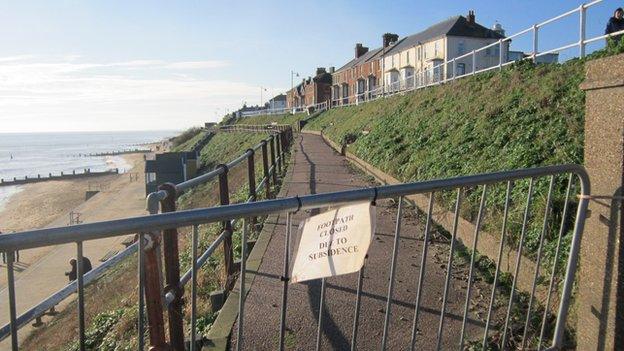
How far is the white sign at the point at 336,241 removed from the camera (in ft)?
8.21

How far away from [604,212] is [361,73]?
64.7m

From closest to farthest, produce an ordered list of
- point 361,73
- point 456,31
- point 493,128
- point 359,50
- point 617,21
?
point 493,128, point 617,21, point 456,31, point 361,73, point 359,50

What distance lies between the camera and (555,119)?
23.8 feet

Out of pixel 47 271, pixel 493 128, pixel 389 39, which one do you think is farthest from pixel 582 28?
pixel 389 39

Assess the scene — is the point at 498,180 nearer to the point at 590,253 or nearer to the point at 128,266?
the point at 590,253

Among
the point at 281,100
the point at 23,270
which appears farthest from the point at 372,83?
the point at 281,100

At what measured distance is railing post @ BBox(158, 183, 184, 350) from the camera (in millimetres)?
3343

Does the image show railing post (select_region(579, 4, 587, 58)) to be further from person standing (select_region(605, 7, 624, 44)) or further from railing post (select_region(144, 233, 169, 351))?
railing post (select_region(144, 233, 169, 351))

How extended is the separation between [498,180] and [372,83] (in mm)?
62221

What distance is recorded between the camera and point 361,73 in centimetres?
6612

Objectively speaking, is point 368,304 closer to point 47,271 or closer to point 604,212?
point 604,212

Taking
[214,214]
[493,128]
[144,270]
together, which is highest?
[493,128]

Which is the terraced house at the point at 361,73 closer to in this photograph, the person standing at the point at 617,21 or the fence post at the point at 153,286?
the person standing at the point at 617,21

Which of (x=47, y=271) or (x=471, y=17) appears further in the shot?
(x=471, y=17)
